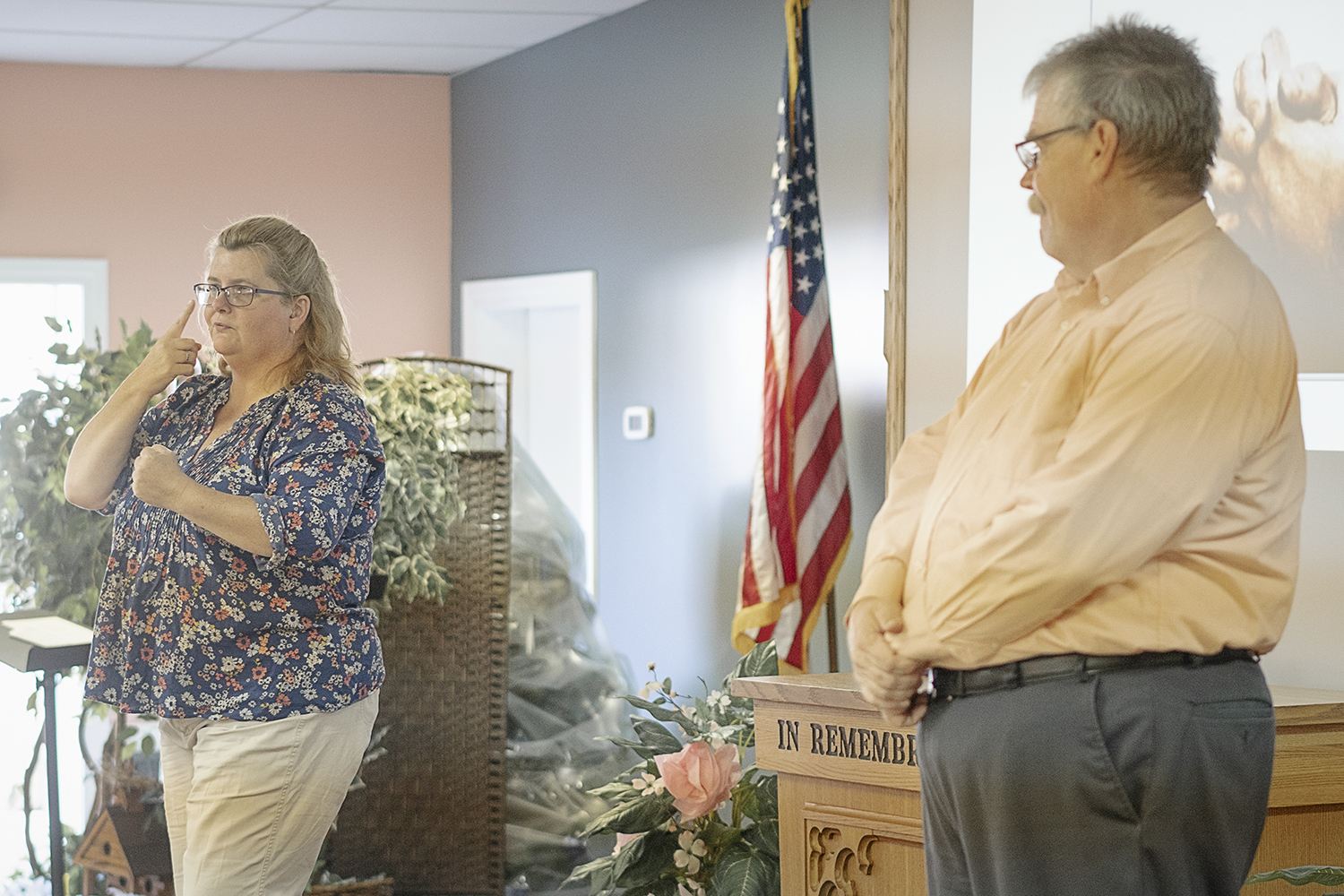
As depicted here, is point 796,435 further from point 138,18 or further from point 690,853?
point 138,18

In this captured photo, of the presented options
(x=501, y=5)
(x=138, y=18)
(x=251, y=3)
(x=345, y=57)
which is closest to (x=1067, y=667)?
(x=501, y=5)

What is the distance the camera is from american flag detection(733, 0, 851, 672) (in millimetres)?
2926

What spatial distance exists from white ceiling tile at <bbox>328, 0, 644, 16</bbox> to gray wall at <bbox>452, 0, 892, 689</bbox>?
3.0 inches

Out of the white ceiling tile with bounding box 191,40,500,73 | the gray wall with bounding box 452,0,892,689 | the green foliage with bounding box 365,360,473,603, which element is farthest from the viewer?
the white ceiling tile with bounding box 191,40,500,73

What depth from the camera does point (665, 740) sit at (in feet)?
8.02

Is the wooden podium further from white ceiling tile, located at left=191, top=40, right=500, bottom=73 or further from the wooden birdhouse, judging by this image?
white ceiling tile, located at left=191, top=40, right=500, bottom=73

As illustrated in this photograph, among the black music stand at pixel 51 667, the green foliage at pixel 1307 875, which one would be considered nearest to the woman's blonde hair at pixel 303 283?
the black music stand at pixel 51 667

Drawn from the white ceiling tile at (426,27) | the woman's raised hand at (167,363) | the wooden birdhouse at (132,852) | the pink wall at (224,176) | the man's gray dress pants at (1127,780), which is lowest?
the wooden birdhouse at (132,852)

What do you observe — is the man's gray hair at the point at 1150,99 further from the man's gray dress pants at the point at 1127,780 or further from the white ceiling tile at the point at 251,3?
the white ceiling tile at the point at 251,3

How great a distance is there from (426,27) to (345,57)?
0.59m

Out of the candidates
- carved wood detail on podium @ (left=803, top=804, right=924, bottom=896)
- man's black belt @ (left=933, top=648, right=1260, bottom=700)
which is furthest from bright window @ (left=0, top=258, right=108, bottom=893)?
man's black belt @ (left=933, top=648, right=1260, bottom=700)

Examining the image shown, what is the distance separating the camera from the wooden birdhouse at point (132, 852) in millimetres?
2900

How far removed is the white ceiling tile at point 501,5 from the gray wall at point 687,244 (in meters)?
0.08

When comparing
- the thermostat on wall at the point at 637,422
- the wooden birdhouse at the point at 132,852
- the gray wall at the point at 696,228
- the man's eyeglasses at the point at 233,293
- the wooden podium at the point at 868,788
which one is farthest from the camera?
the thermostat on wall at the point at 637,422
